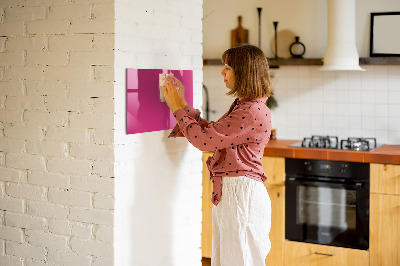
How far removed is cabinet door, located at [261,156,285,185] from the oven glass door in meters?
0.07

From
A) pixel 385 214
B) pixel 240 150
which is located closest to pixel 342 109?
pixel 385 214

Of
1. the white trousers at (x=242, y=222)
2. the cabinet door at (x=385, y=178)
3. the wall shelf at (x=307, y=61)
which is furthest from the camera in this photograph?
the wall shelf at (x=307, y=61)

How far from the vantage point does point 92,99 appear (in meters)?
2.53

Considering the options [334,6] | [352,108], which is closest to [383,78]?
[352,108]

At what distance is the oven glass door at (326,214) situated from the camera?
13.1 ft

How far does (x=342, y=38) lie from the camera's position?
4.30 metres

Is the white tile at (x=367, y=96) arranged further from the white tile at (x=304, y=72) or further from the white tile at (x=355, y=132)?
the white tile at (x=304, y=72)

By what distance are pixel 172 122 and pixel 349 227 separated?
5.86ft

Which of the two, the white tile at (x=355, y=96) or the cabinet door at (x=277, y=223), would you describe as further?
the white tile at (x=355, y=96)

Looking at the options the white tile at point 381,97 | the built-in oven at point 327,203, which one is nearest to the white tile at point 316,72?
the white tile at point 381,97

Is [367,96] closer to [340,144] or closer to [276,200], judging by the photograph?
[340,144]

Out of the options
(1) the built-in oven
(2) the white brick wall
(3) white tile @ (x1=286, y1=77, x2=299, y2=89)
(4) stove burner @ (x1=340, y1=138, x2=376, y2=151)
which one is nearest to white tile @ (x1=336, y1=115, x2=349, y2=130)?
(4) stove burner @ (x1=340, y1=138, x2=376, y2=151)

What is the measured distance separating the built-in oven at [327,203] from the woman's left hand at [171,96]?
1.64 m

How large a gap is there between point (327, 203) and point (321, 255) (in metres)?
0.38
